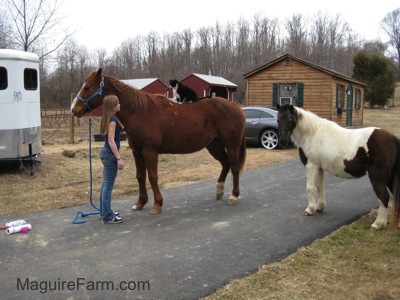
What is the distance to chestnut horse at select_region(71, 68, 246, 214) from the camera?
5.84 m

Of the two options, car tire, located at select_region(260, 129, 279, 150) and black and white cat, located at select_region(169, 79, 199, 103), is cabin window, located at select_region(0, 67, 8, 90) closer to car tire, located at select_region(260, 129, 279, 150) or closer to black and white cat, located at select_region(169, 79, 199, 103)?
black and white cat, located at select_region(169, 79, 199, 103)

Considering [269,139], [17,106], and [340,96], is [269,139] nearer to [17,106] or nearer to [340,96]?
[17,106]

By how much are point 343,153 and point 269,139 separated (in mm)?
9135

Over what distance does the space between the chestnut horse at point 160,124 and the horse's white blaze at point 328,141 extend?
1296mm

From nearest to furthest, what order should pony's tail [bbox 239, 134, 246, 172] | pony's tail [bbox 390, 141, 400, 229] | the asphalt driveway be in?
the asphalt driveway, pony's tail [bbox 390, 141, 400, 229], pony's tail [bbox 239, 134, 246, 172]

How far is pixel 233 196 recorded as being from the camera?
6.63 meters

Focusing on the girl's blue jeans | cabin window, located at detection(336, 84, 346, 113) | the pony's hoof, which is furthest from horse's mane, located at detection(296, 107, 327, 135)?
cabin window, located at detection(336, 84, 346, 113)

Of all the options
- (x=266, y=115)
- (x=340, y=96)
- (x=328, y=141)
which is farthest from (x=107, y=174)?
(x=340, y=96)

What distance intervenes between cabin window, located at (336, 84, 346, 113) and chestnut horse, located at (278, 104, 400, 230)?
1707cm

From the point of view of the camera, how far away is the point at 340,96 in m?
22.2

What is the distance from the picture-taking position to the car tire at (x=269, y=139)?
14.2m

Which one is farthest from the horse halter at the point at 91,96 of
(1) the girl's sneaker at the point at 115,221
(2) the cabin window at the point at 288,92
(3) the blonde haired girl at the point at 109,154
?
(2) the cabin window at the point at 288,92

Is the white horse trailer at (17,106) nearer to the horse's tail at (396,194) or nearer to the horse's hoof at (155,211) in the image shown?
the horse's hoof at (155,211)

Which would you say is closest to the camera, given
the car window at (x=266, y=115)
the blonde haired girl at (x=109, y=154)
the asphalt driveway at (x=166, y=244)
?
the asphalt driveway at (x=166, y=244)
